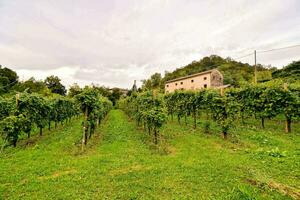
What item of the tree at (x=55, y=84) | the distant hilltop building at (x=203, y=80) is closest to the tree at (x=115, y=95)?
the tree at (x=55, y=84)

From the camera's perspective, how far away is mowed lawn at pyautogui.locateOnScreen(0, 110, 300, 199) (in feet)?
16.1

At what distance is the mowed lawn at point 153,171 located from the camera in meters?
4.92

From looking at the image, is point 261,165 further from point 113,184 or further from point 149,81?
point 149,81

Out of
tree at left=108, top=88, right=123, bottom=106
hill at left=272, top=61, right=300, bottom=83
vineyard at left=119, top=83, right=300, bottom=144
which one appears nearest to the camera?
vineyard at left=119, top=83, right=300, bottom=144

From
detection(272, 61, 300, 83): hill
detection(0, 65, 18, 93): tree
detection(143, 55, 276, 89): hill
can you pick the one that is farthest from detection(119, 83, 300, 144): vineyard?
detection(143, 55, 276, 89): hill

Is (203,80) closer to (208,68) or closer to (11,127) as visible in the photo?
(208,68)

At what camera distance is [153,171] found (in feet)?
20.9

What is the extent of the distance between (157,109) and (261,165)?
5126 mm

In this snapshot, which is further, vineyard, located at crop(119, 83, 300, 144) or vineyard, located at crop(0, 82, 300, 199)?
vineyard, located at crop(119, 83, 300, 144)

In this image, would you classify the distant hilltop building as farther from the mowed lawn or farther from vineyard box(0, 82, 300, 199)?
the mowed lawn

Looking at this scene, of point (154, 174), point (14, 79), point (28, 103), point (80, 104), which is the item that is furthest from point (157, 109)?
point (14, 79)

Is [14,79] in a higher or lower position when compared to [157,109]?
higher

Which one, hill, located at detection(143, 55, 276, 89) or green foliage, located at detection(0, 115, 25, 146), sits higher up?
hill, located at detection(143, 55, 276, 89)

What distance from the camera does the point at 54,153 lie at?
8.63 meters
